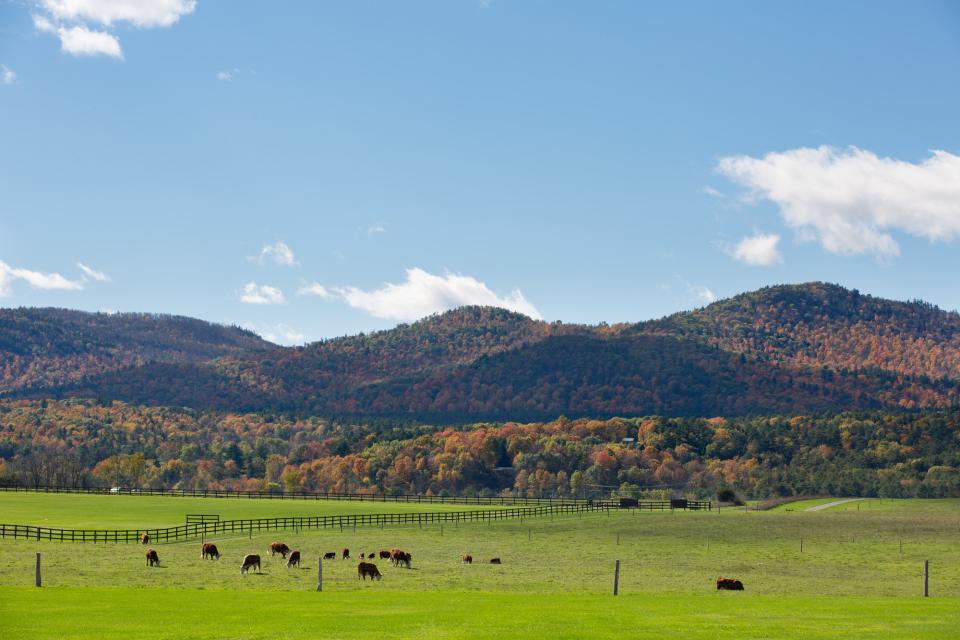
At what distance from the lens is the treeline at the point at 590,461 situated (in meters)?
145

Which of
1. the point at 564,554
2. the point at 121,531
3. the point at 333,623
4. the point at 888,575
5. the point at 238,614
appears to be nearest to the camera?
the point at 333,623

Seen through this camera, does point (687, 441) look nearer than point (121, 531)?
No

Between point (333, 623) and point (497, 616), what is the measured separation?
167 inches

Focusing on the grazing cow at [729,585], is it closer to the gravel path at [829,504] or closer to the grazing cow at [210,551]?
the grazing cow at [210,551]

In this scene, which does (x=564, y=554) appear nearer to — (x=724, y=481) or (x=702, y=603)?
(x=702, y=603)

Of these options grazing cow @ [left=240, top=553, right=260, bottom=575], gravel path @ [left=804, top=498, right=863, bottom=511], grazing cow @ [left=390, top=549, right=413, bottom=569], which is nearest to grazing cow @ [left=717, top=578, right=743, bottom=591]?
grazing cow @ [left=390, top=549, right=413, bottom=569]

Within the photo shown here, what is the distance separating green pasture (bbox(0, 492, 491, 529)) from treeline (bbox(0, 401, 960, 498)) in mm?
32648

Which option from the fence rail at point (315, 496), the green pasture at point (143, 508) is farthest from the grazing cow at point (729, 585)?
the fence rail at point (315, 496)

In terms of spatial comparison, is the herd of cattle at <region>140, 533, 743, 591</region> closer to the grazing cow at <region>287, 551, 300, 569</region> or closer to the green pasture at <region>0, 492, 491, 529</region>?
the grazing cow at <region>287, 551, 300, 569</region>

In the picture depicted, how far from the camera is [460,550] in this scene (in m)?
59.5

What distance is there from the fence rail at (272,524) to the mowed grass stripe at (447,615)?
97.5ft

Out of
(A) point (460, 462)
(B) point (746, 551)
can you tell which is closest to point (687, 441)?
(A) point (460, 462)

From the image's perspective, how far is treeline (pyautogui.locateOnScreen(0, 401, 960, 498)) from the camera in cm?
14488

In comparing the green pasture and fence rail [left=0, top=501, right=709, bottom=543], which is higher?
fence rail [left=0, top=501, right=709, bottom=543]
